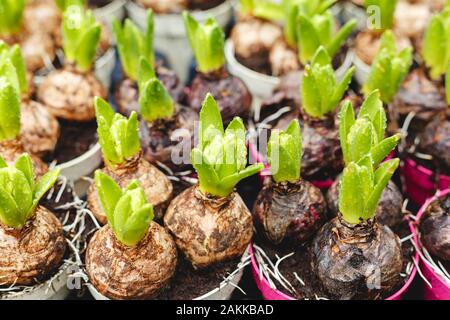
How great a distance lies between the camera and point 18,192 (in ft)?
4.39

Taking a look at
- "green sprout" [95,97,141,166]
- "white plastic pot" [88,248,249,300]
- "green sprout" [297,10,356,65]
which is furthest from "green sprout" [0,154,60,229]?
"green sprout" [297,10,356,65]

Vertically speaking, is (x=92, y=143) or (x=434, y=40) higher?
(x=434, y=40)

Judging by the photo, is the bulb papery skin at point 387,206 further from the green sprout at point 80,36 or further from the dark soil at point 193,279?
the green sprout at point 80,36

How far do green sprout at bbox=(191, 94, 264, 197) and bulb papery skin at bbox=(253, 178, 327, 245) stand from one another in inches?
6.2

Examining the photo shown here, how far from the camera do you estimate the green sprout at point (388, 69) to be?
1659 mm

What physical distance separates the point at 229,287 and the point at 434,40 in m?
1.01

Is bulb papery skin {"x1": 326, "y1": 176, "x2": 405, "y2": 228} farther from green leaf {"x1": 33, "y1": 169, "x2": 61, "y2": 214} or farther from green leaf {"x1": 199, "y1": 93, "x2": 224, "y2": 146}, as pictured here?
green leaf {"x1": 33, "y1": 169, "x2": 61, "y2": 214}

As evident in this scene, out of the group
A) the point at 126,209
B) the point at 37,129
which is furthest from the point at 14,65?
the point at 126,209

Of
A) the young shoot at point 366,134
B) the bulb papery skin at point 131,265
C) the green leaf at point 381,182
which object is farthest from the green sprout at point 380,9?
the bulb papery skin at point 131,265

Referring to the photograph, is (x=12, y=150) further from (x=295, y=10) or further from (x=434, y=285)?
(x=434, y=285)
